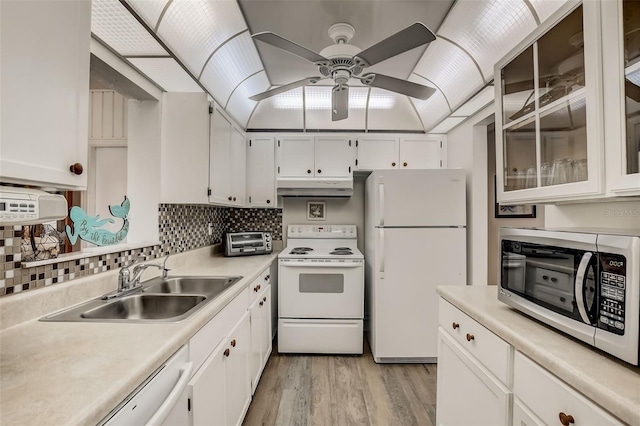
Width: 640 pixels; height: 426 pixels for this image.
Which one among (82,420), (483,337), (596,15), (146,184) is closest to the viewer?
(82,420)

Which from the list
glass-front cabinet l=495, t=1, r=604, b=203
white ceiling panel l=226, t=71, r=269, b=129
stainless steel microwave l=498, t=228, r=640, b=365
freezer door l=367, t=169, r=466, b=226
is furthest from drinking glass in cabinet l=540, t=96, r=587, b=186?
white ceiling panel l=226, t=71, r=269, b=129

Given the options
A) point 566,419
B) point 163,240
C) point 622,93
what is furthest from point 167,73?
point 566,419

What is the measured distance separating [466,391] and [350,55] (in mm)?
1783

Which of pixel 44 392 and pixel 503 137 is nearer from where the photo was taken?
pixel 44 392

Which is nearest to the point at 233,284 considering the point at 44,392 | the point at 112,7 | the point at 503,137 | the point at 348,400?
the point at 44,392

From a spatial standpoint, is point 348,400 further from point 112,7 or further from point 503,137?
point 112,7

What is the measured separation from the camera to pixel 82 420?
1.98ft

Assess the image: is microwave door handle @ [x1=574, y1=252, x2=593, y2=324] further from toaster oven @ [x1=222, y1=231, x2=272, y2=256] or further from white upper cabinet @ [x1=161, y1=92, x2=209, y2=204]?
toaster oven @ [x1=222, y1=231, x2=272, y2=256]

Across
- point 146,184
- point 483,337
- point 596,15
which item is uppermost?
point 596,15

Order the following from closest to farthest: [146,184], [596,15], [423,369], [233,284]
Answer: [596,15]
[233,284]
[146,184]
[423,369]

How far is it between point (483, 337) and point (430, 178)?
1684mm

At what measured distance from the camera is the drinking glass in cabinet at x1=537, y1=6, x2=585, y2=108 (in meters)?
1.14

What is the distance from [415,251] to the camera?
2686 mm

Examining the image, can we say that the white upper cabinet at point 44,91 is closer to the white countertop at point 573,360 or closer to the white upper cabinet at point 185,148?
the white upper cabinet at point 185,148
